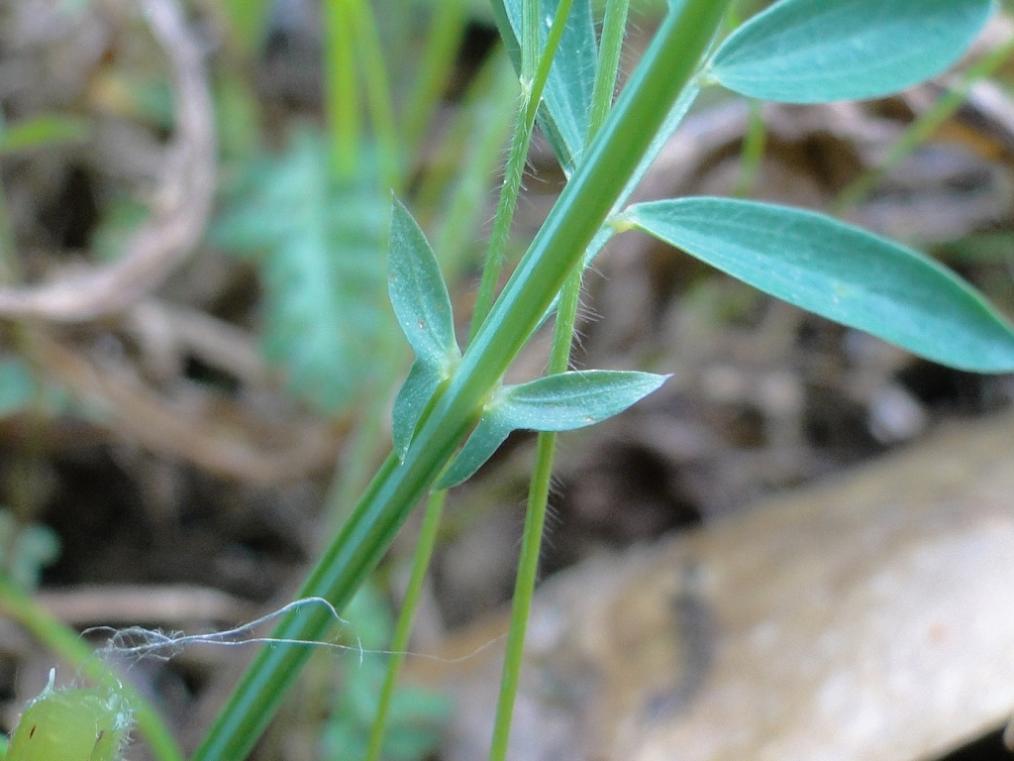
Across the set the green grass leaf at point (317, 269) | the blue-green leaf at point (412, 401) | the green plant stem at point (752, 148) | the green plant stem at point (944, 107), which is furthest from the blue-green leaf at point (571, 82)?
the green grass leaf at point (317, 269)

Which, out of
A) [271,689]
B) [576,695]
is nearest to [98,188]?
[576,695]

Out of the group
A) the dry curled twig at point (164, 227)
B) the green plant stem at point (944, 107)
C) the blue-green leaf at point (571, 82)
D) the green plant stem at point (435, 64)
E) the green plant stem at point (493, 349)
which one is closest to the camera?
the green plant stem at point (493, 349)

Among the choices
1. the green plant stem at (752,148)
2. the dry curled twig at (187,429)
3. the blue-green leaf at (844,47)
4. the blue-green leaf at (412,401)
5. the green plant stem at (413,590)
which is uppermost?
the blue-green leaf at (844,47)

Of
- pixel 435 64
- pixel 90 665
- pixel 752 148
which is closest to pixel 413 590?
pixel 90 665

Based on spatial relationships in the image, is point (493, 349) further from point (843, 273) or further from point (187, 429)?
point (187, 429)

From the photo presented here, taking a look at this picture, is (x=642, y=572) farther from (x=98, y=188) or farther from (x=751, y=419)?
(x=98, y=188)

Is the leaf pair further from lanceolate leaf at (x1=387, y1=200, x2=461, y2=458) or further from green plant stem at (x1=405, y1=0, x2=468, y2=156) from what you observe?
green plant stem at (x1=405, y1=0, x2=468, y2=156)

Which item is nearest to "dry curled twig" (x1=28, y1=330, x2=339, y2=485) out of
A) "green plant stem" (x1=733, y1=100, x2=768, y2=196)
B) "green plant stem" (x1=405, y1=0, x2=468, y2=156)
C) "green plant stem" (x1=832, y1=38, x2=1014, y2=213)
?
"green plant stem" (x1=405, y1=0, x2=468, y2=156)

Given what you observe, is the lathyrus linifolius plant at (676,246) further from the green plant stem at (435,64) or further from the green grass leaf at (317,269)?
the green plant stem at (435,64)
